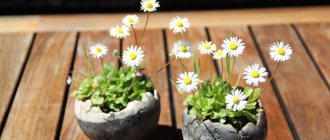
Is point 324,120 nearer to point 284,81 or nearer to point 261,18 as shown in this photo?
point 284,81

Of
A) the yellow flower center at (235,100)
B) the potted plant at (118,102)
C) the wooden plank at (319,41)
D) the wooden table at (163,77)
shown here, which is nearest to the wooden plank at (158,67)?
the wooden table at (163,77)

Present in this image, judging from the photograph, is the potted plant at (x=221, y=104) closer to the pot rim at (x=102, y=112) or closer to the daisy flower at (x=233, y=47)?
the daisy flower at (x=233, y=47)

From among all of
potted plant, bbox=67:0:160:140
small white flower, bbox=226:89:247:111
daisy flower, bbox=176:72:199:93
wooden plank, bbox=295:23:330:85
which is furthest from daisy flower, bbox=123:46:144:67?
wooden plank, bbox=295:23:330:85

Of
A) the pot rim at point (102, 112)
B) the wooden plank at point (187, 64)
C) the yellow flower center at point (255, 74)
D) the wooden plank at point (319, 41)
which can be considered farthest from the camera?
the wooden plank at point (319, 41)

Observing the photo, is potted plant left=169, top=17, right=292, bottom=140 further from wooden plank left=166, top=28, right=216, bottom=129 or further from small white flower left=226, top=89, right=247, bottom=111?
wooden plank left=166, top=28, right=216, bottom=129

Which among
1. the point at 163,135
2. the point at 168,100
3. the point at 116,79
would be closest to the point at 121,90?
the point at 116,79

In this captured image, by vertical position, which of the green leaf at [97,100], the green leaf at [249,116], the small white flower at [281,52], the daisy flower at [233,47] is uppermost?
the daisy flower at [233,47]

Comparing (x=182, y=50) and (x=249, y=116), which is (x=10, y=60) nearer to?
(x=182, y=50)
